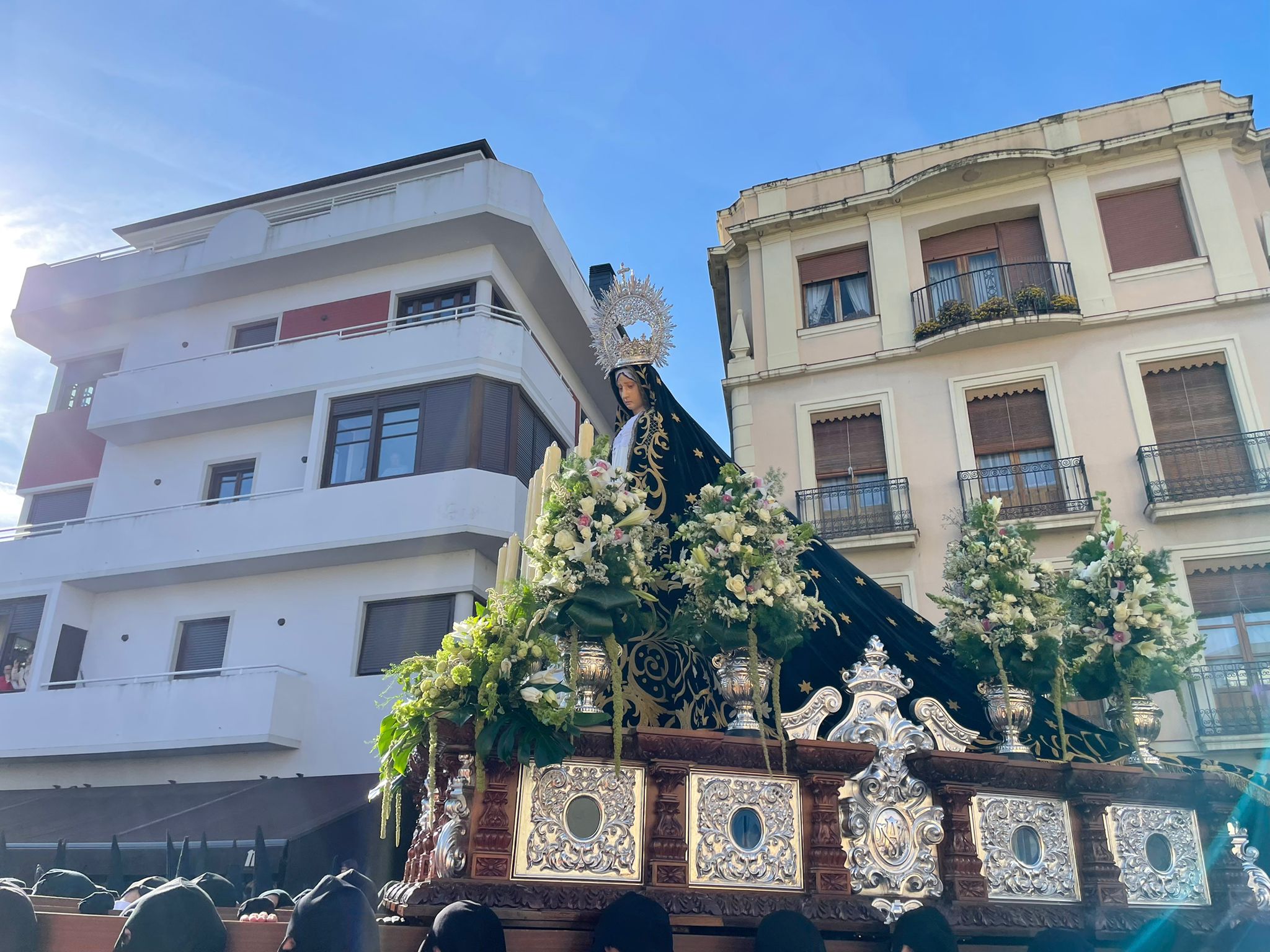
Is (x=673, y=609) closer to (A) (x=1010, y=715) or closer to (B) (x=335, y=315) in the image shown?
(A) (x=1010, y=715)

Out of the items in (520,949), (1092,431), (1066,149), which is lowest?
(520,949)

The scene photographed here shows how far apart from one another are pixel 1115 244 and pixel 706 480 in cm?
1214

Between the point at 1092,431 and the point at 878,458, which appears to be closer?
the point at 1092,431

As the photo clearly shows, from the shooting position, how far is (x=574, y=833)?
3961 mm

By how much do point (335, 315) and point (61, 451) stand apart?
247 inches

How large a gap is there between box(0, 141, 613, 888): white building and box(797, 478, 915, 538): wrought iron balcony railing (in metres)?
4.63

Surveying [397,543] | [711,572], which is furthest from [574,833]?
[397,543]

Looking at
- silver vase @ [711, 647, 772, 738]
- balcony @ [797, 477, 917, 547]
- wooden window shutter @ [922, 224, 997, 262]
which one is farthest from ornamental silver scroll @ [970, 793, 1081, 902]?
wooden window shutter @ [922, 224, 997, 262]

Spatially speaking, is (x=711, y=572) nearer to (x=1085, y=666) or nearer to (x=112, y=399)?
(x=1085, y=666)

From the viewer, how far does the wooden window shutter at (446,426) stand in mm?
14047

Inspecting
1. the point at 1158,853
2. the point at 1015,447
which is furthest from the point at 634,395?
the point at 1015,447

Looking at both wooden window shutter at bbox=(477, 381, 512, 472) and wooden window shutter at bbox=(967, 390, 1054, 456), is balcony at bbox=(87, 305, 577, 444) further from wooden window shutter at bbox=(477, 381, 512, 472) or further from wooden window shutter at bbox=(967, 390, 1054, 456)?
wooden window shutter at bbox=(967, 390, 1054, 456)

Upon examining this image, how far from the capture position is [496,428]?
14.3 m

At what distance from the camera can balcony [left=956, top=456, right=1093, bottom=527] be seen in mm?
13352
